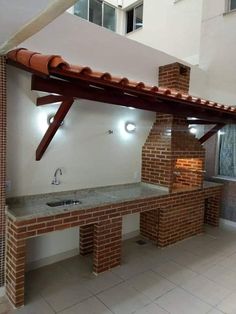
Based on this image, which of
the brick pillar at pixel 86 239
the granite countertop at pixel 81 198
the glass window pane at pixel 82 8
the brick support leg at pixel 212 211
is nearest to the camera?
the granite countertop at pixel 81 198

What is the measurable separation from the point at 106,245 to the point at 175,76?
121 inches

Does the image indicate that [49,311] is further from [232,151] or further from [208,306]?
[232,151]

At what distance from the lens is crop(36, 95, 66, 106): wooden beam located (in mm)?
2698

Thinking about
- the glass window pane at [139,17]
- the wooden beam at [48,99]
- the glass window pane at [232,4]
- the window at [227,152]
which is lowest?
the window at [227,152]

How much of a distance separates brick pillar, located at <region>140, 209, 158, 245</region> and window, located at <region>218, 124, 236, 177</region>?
93.8 inches

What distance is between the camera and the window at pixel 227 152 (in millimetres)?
5523

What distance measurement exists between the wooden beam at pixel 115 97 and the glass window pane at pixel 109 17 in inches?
251

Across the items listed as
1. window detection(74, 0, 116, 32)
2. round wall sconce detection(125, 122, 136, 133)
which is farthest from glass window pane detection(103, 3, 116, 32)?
round wall sconce detection(125, 122, 136, 133)

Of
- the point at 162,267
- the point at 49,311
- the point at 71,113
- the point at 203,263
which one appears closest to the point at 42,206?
the point at 49,311

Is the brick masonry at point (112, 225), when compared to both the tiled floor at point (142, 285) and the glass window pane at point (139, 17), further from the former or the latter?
the glass window pane at point (139, 17)

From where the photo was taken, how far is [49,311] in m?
2.60

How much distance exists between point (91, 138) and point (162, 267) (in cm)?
219

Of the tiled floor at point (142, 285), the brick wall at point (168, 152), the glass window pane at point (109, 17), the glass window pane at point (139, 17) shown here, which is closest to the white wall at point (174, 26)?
the glass window pane at point (139, 17)

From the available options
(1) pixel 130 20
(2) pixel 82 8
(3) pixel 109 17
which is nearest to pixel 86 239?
(2) pixel 82 8
